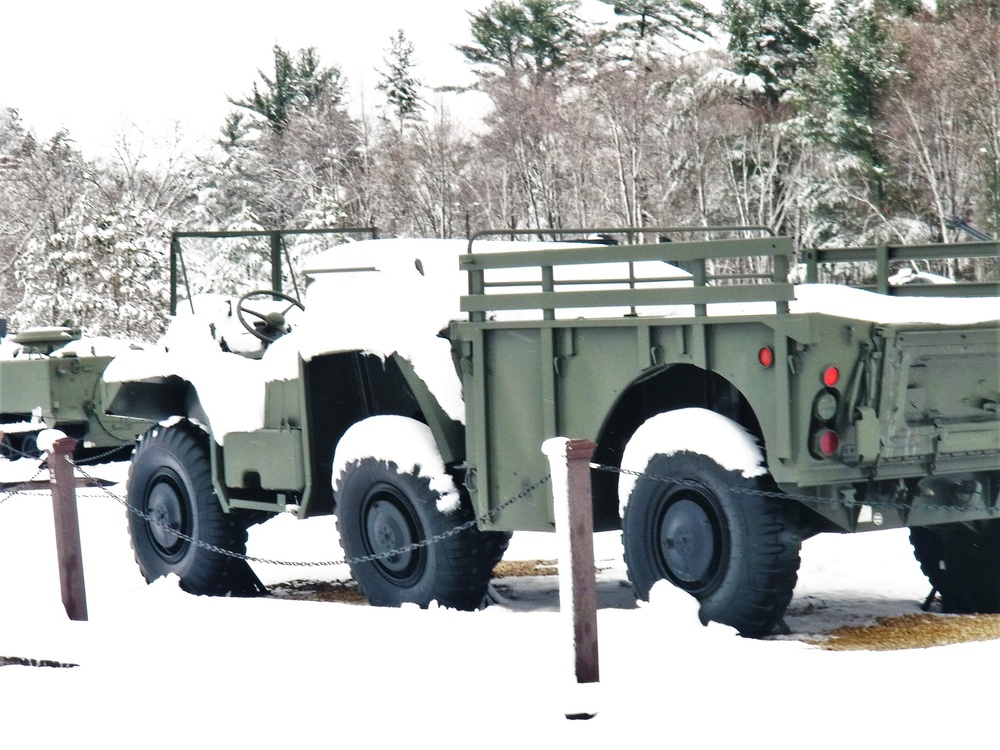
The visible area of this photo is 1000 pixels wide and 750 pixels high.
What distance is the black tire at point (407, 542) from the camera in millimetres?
8539

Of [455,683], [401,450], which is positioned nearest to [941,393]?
[455,683]

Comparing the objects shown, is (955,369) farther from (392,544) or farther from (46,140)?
(46,140)

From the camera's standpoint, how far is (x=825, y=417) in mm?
6961

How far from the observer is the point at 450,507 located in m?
8.51

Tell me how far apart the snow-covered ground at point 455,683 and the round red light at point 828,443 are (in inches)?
34.2

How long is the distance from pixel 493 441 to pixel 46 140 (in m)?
48.2

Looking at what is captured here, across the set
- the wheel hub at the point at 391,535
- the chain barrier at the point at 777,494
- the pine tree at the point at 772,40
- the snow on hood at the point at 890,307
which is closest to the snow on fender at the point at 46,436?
the wheel hub at the point at 391,535

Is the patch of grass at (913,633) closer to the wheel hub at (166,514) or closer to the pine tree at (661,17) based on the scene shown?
the wheel hub at (166,514)

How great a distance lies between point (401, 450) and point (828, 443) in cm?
258

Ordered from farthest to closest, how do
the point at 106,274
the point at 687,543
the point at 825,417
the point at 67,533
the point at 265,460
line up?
1. the point at 106,274
2. the point at 265,460
3. the point at 67,533
4. the point at 687,543
5. the point at 825,417

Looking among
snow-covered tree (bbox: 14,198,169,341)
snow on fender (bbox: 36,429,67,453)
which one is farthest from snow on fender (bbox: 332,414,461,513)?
snow-covered tree (bbox: 14,198,169,341)

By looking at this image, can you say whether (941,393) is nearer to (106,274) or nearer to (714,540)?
(714,540)

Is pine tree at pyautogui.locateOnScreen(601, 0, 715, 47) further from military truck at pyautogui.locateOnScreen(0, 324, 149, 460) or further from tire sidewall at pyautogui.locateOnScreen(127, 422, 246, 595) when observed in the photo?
tire sidewall at pyautogui.locateOnScreen(127, 422, 246, 595)

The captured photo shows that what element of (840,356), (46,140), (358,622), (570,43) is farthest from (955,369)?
(46,140)
